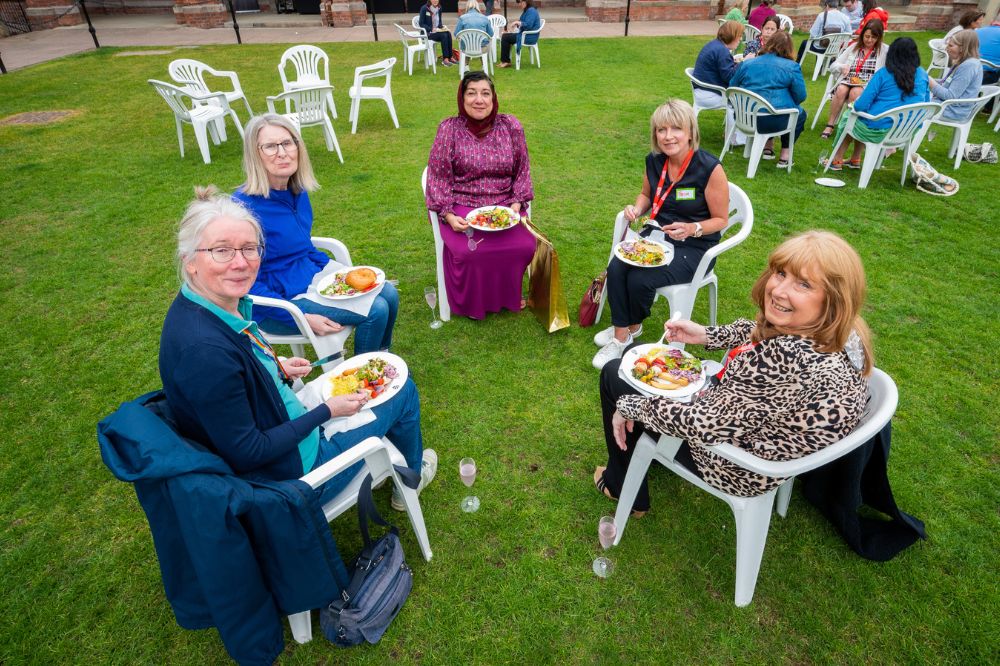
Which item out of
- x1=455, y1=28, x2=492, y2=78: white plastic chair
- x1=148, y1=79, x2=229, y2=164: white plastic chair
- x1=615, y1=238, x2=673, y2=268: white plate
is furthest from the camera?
x1=455, y1=28, x2=492, y2=78: white plastic chair

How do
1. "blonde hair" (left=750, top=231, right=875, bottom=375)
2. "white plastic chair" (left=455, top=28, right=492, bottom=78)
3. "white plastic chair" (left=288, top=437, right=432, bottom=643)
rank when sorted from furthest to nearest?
1. "white plastic chair" (left=455, top=28, right=492, bottom=78)
2. "white plastic chair" (left=288, top=437, right=432, bottom=643)
3. "blonde hair" (left=750, top=231, right=875, bottom=375)

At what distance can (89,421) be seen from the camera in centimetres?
337

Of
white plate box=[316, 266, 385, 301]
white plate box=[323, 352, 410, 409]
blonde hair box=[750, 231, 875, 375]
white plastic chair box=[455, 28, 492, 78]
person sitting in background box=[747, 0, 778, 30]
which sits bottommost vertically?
white plate box=[323, 352, 410, 409]

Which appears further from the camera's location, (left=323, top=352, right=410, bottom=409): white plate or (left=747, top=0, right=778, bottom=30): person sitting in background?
(left=747, top=0, right=778, bottom=30): person sitting in background

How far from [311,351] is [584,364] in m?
2.03

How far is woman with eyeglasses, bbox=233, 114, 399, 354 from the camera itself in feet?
10.1

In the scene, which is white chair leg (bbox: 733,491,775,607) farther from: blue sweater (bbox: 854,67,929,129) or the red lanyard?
blue sweater (bbox: 854,67,929,129)

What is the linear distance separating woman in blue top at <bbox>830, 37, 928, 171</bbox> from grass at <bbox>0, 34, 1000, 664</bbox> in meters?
0.75

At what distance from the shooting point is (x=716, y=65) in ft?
24.1

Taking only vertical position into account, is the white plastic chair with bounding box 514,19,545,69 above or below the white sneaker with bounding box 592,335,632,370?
above

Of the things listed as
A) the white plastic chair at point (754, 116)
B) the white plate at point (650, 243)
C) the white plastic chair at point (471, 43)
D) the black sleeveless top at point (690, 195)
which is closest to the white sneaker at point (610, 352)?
the white plate at point (650, 243)

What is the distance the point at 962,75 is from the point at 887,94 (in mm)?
1626

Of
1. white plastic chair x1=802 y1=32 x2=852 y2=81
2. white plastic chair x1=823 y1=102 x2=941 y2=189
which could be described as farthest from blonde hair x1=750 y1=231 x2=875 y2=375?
white plastic chair x1=802 y1=32 x2=852 y2=81

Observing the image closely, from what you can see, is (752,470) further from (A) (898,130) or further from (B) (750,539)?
(A) (898,130)
